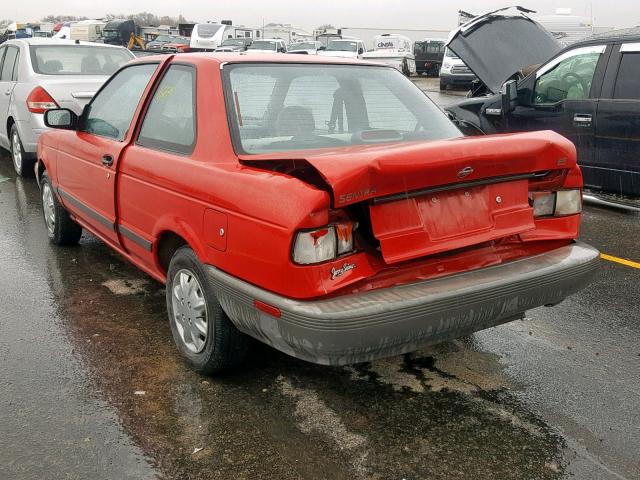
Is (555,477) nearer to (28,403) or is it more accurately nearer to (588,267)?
(588,267)

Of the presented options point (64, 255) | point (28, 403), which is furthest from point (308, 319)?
point (64, 255)

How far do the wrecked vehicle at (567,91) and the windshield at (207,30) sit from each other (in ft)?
89.6

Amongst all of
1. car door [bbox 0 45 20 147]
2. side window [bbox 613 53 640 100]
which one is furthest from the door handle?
car door [bbox 0 45 20 147]

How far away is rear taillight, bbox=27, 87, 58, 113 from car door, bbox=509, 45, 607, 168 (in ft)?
18.0

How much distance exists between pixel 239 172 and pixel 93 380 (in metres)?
1.36

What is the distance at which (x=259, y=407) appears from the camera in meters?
3.13

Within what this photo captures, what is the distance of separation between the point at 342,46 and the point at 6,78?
21.2 m

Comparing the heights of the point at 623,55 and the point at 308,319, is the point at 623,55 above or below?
above

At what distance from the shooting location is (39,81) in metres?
8.20

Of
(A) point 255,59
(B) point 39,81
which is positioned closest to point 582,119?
(A) point 255,59

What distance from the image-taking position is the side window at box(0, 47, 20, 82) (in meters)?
9.01

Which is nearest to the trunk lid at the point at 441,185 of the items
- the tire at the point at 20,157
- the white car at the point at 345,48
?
the tire at the point at 20,157

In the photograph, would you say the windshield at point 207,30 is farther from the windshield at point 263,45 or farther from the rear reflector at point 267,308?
the rear reflector at point 267,308

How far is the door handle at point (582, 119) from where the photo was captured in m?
6.85
